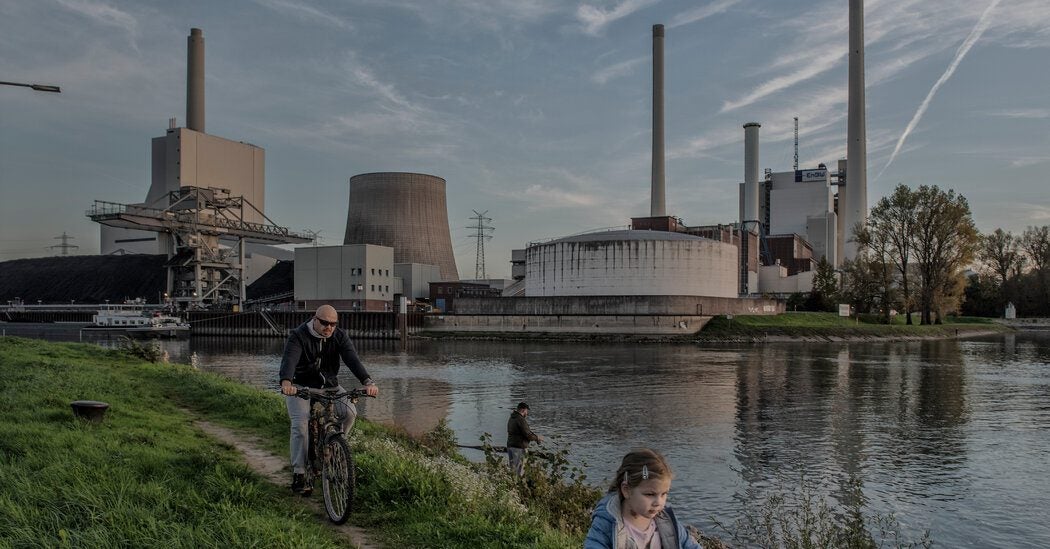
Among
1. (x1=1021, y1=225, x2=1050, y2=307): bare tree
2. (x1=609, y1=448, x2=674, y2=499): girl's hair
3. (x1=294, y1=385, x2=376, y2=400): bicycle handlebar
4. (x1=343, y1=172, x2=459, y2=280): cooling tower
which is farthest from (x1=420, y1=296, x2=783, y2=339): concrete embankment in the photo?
(x1=609, y1=448, x2=674, y2=499): girl's hair

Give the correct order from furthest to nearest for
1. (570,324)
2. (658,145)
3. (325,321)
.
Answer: (658,145) → (570,324) → (325,321)

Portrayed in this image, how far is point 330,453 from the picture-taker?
7297mm

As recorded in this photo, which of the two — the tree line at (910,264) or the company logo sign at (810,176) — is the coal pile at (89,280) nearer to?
the tree line at (910,264)

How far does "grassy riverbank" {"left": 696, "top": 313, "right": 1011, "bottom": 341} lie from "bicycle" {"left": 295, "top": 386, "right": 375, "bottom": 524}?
202ft

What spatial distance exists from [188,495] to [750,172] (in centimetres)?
12273

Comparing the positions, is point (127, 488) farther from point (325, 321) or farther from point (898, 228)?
point (898, 228)

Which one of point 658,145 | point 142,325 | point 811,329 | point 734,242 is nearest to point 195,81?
point 142,325

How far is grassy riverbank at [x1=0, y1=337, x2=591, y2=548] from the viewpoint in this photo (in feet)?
19.4

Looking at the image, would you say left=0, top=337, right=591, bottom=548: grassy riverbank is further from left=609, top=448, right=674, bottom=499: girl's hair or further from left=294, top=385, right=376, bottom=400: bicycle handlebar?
left=609, top=448, right=674, bottom=499: girl's hair

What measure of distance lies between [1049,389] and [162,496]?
33.9 m

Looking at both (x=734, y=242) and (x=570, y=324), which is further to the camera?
(x=734, y=242)

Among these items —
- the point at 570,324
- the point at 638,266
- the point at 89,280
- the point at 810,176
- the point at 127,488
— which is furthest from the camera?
the point at 810,176

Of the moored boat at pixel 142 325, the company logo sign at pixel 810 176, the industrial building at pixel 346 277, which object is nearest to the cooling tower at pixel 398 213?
the industrial building at pixel 346 277

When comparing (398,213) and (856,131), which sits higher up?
(856,131)
